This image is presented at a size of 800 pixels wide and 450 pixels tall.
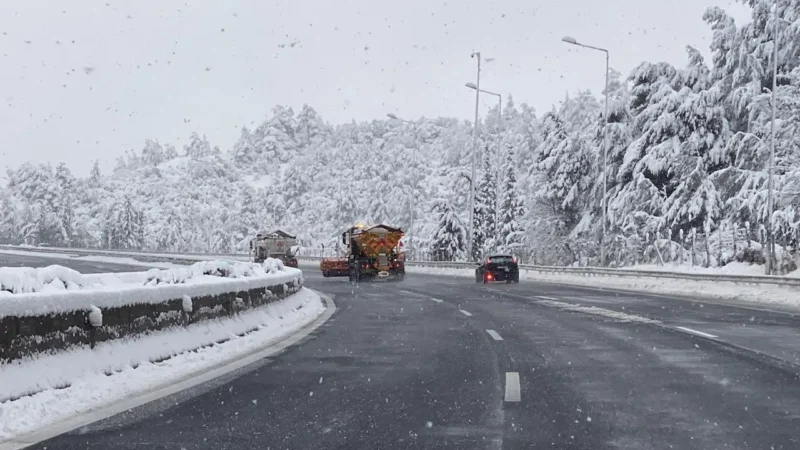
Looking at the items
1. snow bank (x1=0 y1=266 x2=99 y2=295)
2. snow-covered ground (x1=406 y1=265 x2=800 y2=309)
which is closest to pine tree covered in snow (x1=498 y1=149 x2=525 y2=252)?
snow-covered ground (x1=406 y1=265 x2=800 y2=309)

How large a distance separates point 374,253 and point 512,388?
3406cm

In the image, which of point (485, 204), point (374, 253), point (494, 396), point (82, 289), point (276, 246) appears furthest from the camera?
point (485, 204)

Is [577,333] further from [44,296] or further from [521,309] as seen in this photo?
[44,296]

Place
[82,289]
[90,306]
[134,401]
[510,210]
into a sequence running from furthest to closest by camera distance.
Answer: [510,210] → [82,289] → [90,306] → [134,401]

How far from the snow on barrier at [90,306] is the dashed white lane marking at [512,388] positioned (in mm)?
3968

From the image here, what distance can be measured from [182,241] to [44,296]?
146m

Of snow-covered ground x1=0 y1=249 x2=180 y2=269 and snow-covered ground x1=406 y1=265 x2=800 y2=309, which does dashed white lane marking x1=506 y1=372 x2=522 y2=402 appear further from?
snow-covered ground x1=0 y1=249 x2=180 y2=269

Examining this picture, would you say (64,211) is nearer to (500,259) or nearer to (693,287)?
(500,259)

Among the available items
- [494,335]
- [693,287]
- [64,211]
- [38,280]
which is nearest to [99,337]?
[38,280]

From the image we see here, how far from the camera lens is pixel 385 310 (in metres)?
21.0

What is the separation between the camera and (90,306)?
831 centimetres

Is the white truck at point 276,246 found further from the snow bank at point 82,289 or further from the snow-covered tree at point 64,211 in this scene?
the snow-covered tree at point 64,211

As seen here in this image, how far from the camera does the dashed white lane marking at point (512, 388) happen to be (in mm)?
7824

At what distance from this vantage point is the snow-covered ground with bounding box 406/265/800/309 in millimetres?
24719
